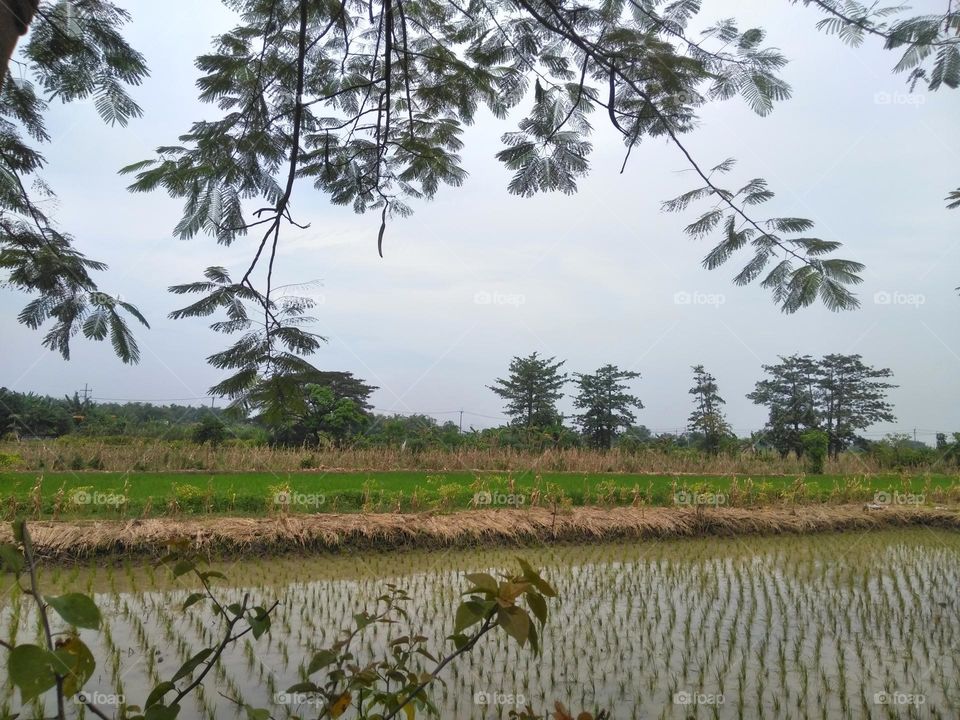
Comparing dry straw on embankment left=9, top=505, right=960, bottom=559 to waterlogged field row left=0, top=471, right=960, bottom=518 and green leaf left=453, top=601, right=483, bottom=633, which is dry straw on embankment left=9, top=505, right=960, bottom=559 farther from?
green leaf left=453, top=601, right=483, bottom=633

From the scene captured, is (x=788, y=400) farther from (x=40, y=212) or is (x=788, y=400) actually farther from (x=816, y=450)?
(x=40, y=212)

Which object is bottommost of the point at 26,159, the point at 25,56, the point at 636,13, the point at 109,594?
the point at 109,594

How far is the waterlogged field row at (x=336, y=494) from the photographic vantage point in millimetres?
8141

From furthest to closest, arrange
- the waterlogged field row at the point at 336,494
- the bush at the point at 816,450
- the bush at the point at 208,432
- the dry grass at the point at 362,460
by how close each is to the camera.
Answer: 1. the bush at the point at 816,450
2. the bush at the point at 208,432
3. the dry grass at the point at 362,460
4. the waterlogged field row at the point at 336,494

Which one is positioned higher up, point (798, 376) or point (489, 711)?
point (798, 376)

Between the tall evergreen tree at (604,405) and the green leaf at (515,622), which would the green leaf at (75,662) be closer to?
the green leaf at (515,622)

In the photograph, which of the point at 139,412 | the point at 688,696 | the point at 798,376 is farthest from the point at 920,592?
the point at 139,412

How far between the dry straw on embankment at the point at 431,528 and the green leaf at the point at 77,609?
15.1 feet

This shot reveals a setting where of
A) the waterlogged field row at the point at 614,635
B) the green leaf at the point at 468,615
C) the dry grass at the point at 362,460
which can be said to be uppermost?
the green leaf at the point at 468,615

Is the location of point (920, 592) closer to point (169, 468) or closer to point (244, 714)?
point (244, 714)

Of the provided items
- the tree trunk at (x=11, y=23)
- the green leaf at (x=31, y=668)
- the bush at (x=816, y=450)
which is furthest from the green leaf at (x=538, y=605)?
the bush at (x=816, y=450)

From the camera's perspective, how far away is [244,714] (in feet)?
10.4

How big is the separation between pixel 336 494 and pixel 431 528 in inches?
92.1

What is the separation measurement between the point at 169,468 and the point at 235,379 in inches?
542
